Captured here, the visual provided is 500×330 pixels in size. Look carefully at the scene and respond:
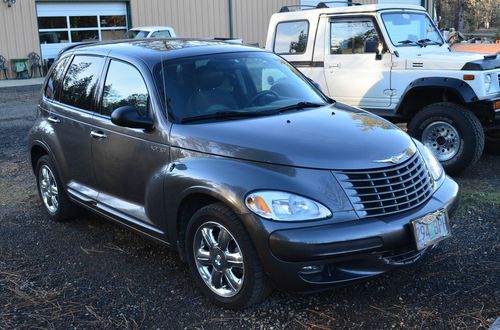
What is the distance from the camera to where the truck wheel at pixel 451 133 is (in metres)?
6.47

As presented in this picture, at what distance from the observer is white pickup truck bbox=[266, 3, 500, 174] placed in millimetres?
6531

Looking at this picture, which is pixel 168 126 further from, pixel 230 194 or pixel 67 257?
pixel 67 257

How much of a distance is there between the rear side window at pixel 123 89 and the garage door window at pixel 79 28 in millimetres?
18944

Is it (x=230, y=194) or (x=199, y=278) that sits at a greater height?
(x=230, y=194)

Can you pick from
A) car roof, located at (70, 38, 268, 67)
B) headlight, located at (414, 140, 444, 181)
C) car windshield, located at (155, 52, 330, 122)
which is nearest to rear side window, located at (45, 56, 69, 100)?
car roof, located at (70, 38, 268, 67)

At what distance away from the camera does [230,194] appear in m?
3.38

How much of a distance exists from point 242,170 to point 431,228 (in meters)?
1.24

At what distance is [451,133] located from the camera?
21.9 ft

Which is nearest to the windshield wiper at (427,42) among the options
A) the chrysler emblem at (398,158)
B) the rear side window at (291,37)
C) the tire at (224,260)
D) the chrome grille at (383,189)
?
the rear side window at (291,37)

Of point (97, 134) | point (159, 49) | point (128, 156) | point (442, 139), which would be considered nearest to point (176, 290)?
point (128, 156)

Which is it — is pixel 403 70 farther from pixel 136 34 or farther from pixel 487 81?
pixel 136 34

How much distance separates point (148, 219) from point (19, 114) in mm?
10252

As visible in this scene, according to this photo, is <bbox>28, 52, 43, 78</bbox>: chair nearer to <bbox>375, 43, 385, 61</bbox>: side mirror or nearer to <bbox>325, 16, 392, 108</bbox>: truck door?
<bbox>325, 16, 392, 108</bbox>: truck door

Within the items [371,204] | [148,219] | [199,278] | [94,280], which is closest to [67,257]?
[94,280]
